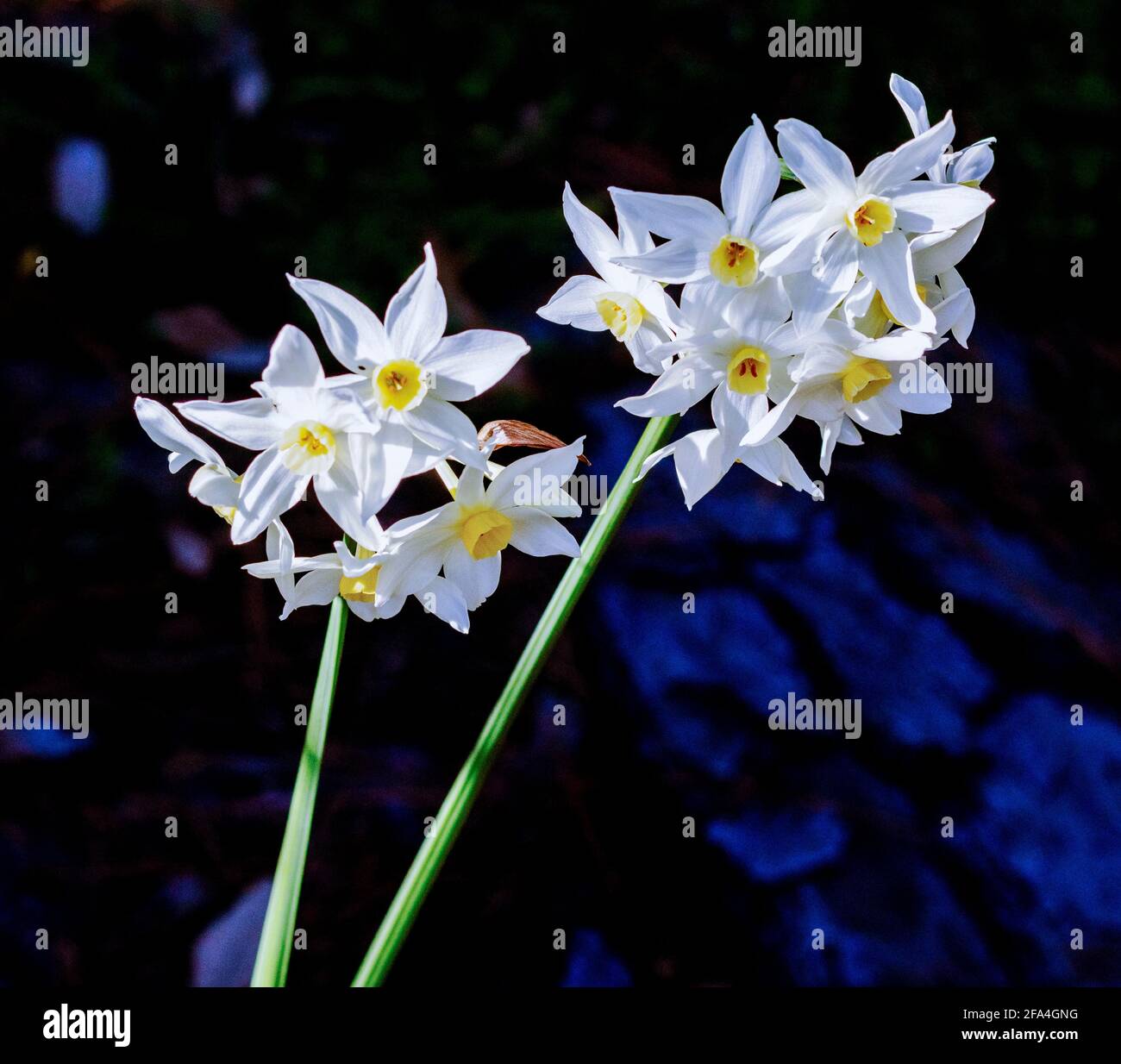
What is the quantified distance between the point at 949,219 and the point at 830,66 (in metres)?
1.37

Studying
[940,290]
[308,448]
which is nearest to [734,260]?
[940,290]

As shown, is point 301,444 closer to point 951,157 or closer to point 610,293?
point 610,293

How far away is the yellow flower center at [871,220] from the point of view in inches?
18.1

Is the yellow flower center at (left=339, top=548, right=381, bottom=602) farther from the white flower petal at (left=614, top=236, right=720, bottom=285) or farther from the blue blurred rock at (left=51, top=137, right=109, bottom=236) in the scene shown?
the blue blurred rock at (left=51, top=137, right=109, bottom=236)

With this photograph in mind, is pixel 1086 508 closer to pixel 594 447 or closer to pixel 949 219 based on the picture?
pixel 594 447

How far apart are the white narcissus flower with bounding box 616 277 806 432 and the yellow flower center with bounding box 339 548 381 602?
163mm

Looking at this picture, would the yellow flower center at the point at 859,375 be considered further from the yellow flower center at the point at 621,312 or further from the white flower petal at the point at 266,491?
the white flower petal at the point at 266,491

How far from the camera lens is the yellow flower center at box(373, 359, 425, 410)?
0.47 m

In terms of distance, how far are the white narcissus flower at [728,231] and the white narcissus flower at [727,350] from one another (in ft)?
0.05

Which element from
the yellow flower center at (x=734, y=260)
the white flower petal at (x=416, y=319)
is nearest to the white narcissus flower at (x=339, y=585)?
the white flower petal at (x=416, y=319)

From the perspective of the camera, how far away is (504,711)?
546 millimetres
